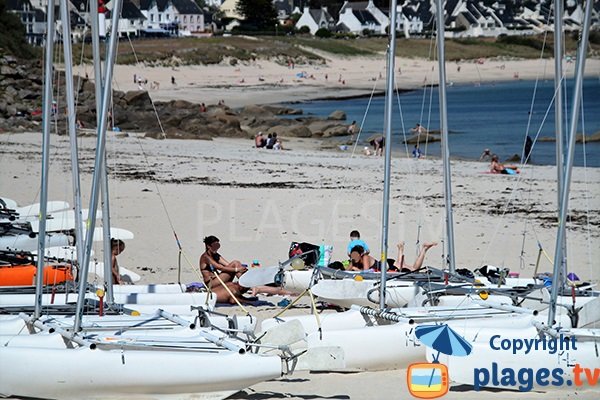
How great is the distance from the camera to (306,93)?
195 ft

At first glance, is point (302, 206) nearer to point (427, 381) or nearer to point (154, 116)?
point (427, 381)

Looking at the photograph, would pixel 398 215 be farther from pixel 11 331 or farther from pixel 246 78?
pixel 246 78

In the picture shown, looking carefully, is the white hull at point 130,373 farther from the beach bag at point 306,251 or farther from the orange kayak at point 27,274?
the beach bag at point 306,251

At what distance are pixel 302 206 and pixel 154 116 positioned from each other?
1776cm

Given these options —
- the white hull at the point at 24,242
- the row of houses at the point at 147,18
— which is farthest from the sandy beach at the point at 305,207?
the row of houses at the point at 147,18

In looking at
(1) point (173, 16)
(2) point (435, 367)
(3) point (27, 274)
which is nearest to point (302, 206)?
(3) point (27, 274)

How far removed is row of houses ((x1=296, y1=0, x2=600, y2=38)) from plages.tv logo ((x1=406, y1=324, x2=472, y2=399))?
84.7m

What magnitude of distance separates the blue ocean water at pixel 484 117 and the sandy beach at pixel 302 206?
2.66m

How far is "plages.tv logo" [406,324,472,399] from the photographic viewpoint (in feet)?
29.3

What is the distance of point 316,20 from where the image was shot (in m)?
97.6

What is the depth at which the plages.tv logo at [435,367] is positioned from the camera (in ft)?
29.3

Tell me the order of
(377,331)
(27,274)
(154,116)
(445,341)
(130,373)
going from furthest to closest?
(154,116) < (27,274) < (377,331) < (445,341) < (130,373)

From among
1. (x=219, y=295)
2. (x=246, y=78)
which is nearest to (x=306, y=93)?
(x=246, y=78)

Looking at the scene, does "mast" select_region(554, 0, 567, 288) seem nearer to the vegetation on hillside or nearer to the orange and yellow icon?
the orange and yellow icon
